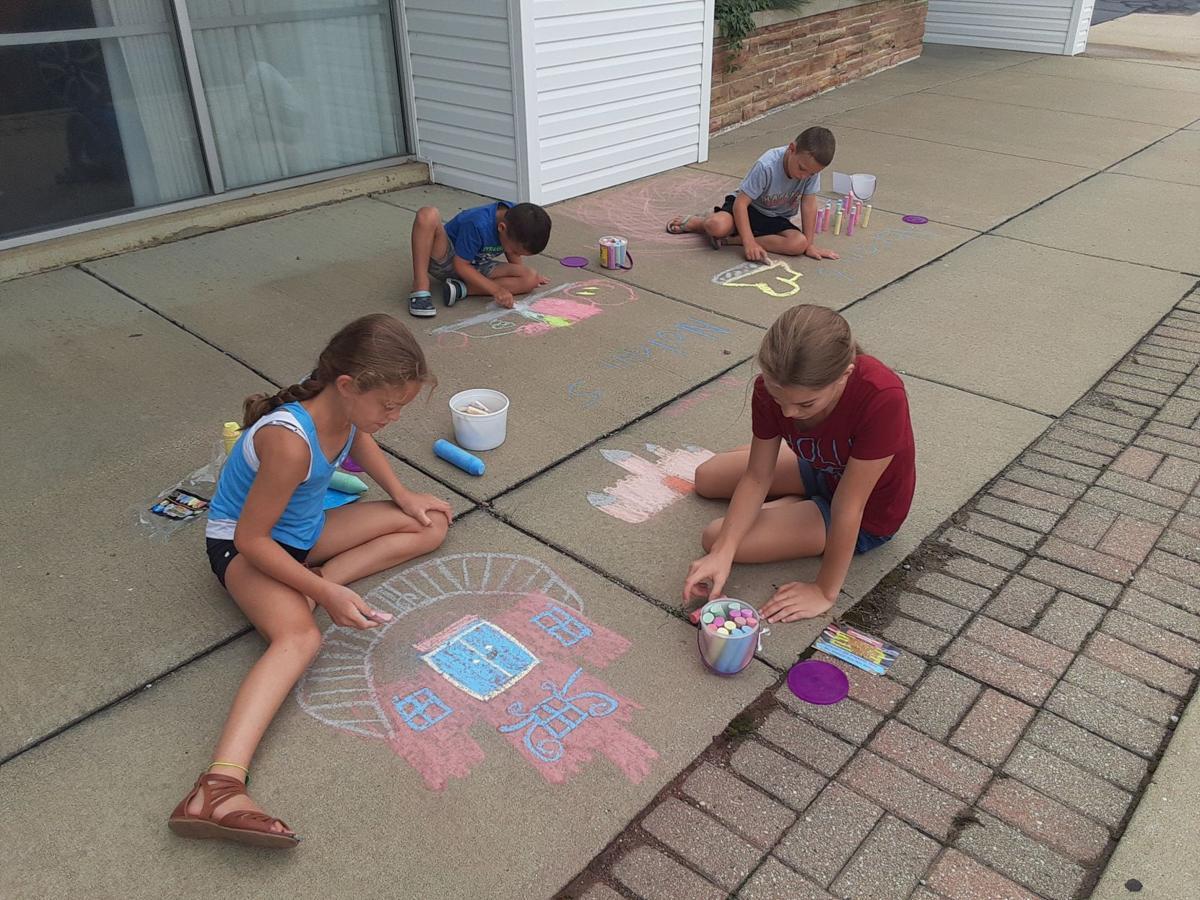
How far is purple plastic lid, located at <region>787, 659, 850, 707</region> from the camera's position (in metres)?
2.36

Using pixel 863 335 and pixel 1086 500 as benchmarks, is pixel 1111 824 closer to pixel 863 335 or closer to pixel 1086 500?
pixel 1086 500

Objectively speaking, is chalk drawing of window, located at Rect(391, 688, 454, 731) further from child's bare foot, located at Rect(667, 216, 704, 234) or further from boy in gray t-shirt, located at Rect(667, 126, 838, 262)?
child's bare foot, located at Rect(667, 216, 704, 234)

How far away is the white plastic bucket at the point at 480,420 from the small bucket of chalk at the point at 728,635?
1184 mm

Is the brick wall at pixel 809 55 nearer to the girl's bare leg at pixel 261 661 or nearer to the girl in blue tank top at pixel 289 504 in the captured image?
the girl in blue tank top at pixel 289 504

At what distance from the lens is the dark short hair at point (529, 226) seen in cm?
412

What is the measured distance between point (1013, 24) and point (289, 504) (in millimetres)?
12696

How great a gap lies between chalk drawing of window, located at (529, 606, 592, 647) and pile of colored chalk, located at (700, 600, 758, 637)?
35cm

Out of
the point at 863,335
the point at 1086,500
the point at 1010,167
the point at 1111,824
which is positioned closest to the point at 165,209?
the point at 863,335

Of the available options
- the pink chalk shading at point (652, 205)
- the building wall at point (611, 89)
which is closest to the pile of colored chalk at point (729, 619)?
the pink chalk shading at point (652, 205)

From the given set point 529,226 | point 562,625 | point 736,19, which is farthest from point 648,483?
point 736,19

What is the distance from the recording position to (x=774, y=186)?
5.16m

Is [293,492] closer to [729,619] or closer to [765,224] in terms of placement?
[729,619]

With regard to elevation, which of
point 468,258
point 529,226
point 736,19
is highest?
point 736,19

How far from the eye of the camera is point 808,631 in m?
2.58
